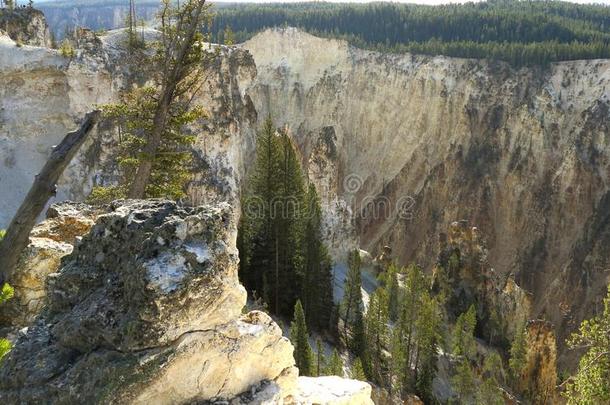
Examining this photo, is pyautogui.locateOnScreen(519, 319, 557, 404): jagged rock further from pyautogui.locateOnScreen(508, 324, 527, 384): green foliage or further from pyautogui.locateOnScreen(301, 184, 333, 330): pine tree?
pyautogui.locateOnScreen(301, 184, 333, 330): pine tree

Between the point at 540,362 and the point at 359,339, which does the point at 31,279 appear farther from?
the point at 540,362

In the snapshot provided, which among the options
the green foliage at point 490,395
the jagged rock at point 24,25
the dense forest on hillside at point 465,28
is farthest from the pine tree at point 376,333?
the dense forest on hillside at point 465,28

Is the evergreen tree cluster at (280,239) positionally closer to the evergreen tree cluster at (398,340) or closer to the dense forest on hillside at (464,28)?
the evergreen tree cluster at (398,340)

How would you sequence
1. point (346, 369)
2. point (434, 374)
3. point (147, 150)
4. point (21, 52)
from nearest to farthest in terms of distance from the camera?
point (147, 150), point (346, 369), point (434, 374), point (21, 52)

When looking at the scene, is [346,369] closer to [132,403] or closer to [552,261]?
[132,403]

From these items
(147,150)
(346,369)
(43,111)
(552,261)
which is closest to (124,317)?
(147,150)

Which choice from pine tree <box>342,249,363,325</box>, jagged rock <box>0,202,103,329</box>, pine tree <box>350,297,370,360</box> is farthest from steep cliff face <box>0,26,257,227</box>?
jagged rock <box>0,202,103,329</box>
